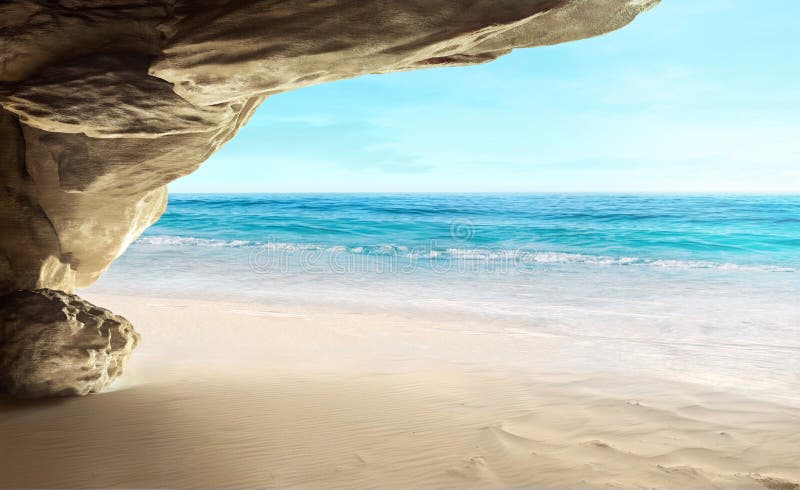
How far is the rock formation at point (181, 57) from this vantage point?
2.53 metres

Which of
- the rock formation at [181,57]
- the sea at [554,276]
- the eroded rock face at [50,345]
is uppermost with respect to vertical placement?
the rock formation at [181,57]

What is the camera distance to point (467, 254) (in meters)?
17.4

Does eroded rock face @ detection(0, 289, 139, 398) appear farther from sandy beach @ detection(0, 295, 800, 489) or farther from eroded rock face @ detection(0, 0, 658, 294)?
eroded rock face @ detection(0, 0, 658, 294)

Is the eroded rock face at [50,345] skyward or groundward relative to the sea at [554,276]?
skyward

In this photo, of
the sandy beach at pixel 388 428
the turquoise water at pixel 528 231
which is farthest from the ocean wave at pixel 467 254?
the sandy beach at pixel 388 428

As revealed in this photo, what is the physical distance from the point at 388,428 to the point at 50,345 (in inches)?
104

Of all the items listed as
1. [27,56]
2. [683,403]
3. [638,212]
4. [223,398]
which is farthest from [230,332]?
[638,212]

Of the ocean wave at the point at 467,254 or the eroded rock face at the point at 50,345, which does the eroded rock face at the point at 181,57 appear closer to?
the eroded rock face at the point at 50,345

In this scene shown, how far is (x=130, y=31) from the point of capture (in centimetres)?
308

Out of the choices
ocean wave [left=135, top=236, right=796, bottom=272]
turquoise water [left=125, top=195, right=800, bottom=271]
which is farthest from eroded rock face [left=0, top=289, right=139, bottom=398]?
turquoise water [left=125, top=195, right=800, bottom=271]

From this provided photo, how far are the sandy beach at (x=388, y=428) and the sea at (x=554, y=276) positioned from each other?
4.83 ft

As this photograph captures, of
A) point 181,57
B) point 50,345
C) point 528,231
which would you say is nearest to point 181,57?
point 181,57

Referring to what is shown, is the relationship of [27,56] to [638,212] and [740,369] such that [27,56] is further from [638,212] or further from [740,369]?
[638,212]

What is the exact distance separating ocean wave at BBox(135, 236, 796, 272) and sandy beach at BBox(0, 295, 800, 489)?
1013 cm
